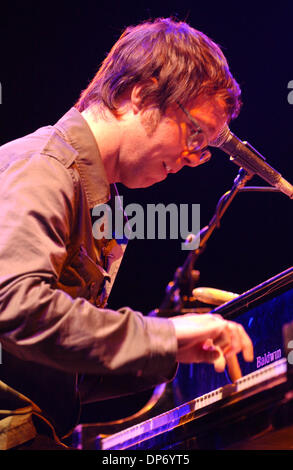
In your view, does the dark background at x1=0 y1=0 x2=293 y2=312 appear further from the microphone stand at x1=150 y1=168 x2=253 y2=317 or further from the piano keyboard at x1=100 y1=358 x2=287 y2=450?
the piano keyboard at x1=100 y1=358 x2=287 y2=450

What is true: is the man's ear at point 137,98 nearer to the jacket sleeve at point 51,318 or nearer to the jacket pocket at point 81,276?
the jacket pocket at point 81,276

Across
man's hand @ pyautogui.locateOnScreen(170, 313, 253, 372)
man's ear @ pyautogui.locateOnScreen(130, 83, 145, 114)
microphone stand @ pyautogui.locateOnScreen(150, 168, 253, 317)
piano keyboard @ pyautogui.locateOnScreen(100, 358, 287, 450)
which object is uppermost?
man's ear @ pyautogui.locateOnScreen(130, 83, 145, 114)

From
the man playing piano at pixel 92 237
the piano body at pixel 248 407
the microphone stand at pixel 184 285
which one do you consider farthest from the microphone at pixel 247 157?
the piano body at pixel 248 407

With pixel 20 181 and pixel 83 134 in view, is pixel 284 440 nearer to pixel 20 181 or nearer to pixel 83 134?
pixel 20 181

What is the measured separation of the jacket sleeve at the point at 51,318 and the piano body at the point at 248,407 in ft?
0.72

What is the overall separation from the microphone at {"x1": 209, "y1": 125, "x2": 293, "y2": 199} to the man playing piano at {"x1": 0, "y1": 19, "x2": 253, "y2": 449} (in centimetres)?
22

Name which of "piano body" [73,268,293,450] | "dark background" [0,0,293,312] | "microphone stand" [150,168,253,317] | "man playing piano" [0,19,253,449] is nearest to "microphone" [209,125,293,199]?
"microphone stand" [150,168,253,317]

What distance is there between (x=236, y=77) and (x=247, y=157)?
8.20 ft

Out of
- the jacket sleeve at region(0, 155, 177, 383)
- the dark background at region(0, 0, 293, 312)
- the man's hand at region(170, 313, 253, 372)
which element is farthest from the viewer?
the dark background at region(0, 0, 293, 312)

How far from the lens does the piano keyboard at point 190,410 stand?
4.00 ft

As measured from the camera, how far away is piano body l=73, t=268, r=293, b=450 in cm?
112

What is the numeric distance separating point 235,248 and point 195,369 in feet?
8.64

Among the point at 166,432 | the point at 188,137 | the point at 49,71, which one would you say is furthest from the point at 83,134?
the point at 49,71

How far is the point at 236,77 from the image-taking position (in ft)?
14.7
